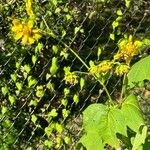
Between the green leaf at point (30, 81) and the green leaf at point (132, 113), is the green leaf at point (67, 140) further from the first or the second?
the green leaf at point (132, 113)

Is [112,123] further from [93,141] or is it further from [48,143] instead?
[48,143]

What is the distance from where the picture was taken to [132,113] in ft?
6.88

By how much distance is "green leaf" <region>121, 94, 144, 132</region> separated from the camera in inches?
81.0

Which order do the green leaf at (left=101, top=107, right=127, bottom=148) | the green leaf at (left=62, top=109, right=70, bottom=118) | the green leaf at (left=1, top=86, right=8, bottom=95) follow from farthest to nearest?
1. the green leaf at (left=62, top=109, right=70, bottom=118)
2. the green leaf at (left=1, top=86, right=8, bottom=95)
3. the green leaf at (left=101, top=107, right=127, bottom=148)

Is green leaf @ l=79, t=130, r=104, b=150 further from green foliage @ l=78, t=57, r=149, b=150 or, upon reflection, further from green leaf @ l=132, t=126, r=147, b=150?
green leaf @ l=132, t=126, r=147, b=150

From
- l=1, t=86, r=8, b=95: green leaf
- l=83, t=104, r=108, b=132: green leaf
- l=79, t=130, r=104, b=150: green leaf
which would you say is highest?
l=83, t=104, r=108, b=132: green leaf

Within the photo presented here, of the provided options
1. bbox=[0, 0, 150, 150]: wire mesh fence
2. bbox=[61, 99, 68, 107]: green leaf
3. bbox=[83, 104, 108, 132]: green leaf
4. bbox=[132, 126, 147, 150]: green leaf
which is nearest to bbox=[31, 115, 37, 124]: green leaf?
bbox=[0, 0, 150, 150]: wire mesh fence

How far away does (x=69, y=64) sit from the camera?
14.9 feet

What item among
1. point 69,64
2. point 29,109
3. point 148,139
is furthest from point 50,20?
point 148,139

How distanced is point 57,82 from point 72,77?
7.17 feet

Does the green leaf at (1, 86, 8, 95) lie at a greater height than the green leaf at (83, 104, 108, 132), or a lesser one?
lesser

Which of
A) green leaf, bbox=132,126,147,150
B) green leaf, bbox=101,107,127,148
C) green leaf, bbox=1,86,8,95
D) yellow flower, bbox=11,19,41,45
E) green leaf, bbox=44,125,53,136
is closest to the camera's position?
green leaf, bbox=132,126,147,150

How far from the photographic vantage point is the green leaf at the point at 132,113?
2.06m

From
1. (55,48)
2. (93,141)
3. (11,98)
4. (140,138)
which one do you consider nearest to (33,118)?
(11,98)
